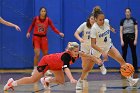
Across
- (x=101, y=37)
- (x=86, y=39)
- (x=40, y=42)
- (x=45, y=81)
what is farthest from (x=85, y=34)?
(x=40, y=42)

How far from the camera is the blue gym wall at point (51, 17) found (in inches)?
596

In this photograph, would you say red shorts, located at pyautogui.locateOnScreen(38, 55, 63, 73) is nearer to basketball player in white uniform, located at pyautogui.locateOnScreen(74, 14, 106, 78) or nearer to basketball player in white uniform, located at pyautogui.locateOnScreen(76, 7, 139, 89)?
basketball player in white uniform, located at pyautogui.locateOnScreen(76, 7, 139, 89)

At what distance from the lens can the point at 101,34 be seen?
30.7 ft

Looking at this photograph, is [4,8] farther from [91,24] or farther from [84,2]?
[91,24]

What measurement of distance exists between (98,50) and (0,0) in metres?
7.17

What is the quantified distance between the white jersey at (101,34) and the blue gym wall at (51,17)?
583 cm


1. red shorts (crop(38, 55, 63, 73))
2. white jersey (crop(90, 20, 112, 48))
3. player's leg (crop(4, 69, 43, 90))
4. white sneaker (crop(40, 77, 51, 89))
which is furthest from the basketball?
player's leg (crop(4, 69, 43, 90))

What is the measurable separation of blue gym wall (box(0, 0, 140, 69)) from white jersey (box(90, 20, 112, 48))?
5828 millimetres

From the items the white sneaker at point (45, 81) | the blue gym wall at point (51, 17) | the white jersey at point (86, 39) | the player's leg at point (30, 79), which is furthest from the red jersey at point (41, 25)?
the player's leg at point (30, 79)

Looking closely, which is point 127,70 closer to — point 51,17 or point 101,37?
Result: point 101,37

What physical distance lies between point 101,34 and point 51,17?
5.98 meters

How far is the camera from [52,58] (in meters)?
8.66

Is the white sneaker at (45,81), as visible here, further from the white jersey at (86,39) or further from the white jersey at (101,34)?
the white jersey at (86,39)

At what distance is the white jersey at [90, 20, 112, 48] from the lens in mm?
9305
